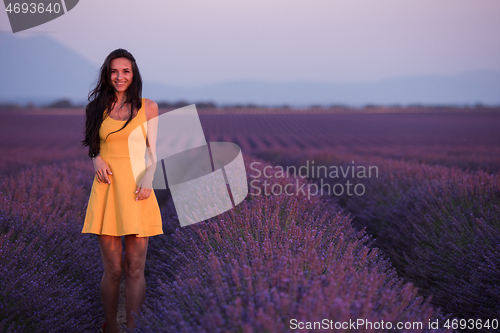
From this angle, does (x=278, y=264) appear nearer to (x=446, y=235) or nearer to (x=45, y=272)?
(x=45, y=272)

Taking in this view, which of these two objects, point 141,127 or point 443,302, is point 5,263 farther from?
point 443,302

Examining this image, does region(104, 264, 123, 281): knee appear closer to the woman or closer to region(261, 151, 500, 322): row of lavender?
the woman

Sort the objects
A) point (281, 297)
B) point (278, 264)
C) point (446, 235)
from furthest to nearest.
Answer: point (446, 235)
point (278, 264)
point (281, 297)

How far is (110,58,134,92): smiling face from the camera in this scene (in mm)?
2158

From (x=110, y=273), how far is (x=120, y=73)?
1.14 meters

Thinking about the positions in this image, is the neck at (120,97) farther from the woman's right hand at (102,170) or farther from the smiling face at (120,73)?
the woman's right hand at (102,170)

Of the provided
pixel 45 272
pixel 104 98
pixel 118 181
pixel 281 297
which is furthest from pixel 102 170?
pixel 281 297

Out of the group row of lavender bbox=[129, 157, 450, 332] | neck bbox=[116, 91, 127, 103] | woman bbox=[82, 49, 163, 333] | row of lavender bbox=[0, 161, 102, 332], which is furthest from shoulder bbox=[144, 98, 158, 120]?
row of lavender bbox=[0, 161, 102, 332]

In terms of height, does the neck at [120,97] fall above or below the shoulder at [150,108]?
above

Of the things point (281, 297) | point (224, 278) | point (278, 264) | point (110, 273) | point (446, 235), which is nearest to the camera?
point (281, 297)

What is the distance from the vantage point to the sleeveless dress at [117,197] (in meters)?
2.11

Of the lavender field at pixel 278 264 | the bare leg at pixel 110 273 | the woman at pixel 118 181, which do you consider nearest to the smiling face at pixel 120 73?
the woman at pixel 118 181

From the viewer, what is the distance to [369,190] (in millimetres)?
5285

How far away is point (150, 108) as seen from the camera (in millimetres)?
2258
